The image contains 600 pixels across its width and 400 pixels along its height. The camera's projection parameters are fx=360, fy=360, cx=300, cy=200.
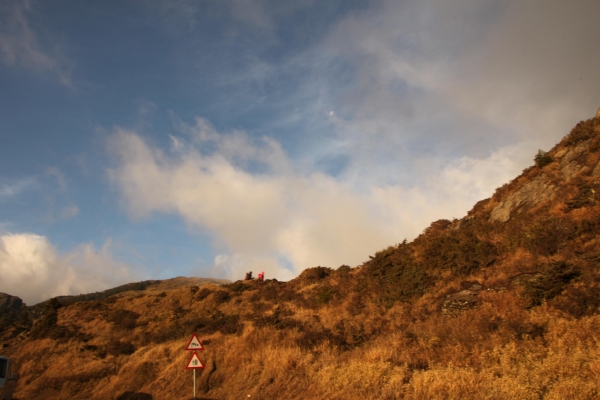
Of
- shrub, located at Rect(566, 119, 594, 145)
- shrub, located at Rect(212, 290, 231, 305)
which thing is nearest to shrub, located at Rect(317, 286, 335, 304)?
shrub, located at Rect(212, 290, 231, 305)

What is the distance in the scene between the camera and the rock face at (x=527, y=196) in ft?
73.6

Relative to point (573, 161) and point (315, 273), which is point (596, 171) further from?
point (315, 273)

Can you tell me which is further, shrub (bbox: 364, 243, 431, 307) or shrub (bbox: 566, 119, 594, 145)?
shrub (bbox: 566, 119, 594, 145)

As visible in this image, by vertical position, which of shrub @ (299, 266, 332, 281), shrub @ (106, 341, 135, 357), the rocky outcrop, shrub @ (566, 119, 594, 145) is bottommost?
shrub @ (106, 341, 135, 357)

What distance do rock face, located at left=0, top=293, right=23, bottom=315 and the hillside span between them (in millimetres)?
100346

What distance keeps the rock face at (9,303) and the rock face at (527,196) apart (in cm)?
13147

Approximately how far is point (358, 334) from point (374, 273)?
25.2 feet

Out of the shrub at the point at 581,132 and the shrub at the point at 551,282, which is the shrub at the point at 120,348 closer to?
the shrub at the point at 551,282

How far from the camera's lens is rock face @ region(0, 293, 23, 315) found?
354 ft

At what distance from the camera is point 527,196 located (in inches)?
918

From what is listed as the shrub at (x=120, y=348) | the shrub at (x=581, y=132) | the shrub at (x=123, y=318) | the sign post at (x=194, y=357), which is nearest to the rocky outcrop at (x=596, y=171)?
the shrub at (x=581, y=132)

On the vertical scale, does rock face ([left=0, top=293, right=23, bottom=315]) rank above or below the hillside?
above

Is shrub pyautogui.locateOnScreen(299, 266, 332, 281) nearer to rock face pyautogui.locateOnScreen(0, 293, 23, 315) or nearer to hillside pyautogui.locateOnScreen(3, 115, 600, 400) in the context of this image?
hillside pyautogui.locateOnScreen(3, 115, 600, 400)

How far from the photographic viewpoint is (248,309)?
27.8 metres
